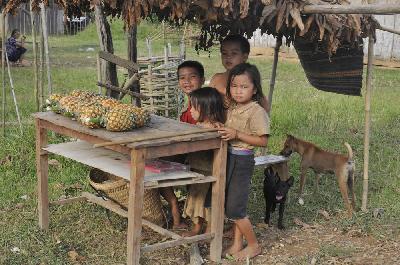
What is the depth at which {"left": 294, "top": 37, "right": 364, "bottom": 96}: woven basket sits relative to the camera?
6629 millimetres

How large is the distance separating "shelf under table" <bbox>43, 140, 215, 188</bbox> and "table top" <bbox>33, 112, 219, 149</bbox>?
0.96 ft

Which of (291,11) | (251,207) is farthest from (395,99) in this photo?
(291,11)

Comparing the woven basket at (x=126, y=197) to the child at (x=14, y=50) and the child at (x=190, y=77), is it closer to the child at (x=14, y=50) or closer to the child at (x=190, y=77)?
the child at (x=190, y=77)

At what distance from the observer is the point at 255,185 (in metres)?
7.31

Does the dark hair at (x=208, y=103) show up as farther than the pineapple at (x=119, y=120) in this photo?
Yes

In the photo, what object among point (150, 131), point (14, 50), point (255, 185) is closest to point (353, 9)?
point (150, 131)

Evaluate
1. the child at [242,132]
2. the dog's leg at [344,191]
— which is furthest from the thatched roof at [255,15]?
the dog's leg at [344,191]

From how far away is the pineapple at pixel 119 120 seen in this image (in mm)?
4629

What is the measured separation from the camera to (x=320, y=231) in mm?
5961

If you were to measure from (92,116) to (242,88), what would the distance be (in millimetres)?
1248

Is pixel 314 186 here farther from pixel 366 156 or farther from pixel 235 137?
pixel 235 137

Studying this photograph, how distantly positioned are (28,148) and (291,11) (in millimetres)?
4479

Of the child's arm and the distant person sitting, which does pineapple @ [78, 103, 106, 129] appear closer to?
the child's arm

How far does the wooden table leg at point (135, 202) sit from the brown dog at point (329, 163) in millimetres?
2764
